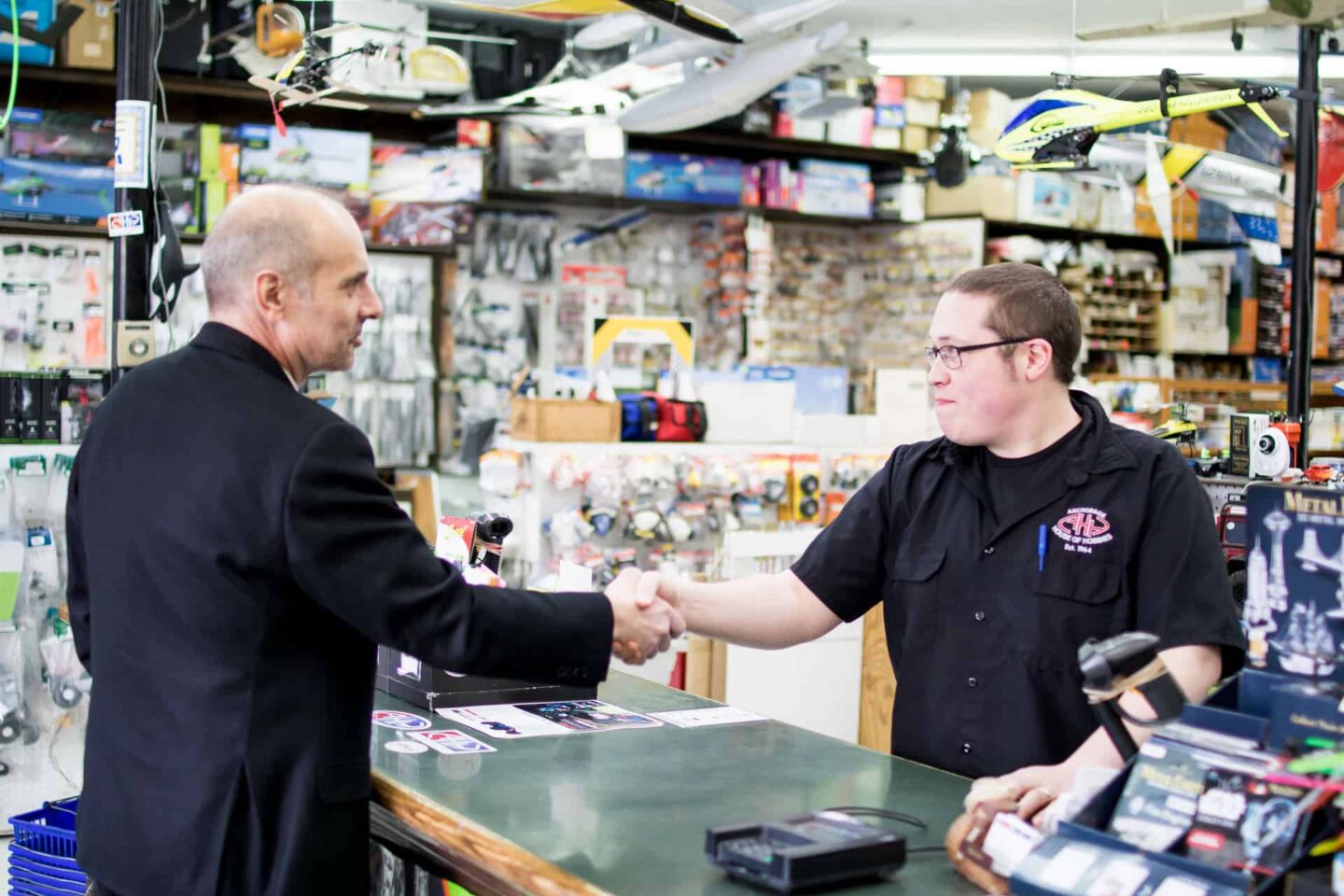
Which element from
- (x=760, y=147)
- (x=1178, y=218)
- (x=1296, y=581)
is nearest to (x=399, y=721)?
(x=1296, y=581)

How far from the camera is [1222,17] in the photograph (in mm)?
5867

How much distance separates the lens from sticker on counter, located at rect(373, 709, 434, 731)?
286 centimetres

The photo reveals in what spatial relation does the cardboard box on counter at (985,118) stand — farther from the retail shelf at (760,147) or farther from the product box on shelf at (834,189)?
the product box on shelf at (834,189)

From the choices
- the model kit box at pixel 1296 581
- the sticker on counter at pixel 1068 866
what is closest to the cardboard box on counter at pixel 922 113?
the model kit box at pixel 1296 581

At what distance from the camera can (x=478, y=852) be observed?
7.09 feet

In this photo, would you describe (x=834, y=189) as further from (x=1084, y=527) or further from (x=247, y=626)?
(x=247, y=626)

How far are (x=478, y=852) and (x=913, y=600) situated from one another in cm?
100

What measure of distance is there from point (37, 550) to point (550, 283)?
422 cm

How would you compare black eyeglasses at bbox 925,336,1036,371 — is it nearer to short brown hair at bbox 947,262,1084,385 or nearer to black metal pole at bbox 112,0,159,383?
short brown hair at bbox 947,262,1084,385

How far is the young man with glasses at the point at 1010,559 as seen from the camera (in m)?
2.53

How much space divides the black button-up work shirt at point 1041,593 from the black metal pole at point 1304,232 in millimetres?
3788

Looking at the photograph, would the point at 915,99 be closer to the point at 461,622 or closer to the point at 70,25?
the point at 70,25

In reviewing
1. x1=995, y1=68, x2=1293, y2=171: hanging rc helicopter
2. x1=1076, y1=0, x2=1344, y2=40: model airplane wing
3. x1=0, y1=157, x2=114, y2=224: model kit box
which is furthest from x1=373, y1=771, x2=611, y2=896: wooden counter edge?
x1=0, y1=157, x2=114, y2=224: model kit box

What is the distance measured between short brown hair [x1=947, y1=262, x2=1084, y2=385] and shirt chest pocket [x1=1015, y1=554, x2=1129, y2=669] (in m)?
0.37
